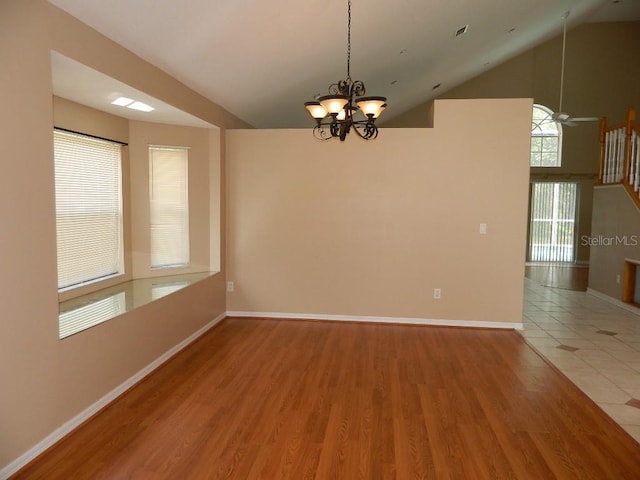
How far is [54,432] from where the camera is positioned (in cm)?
249

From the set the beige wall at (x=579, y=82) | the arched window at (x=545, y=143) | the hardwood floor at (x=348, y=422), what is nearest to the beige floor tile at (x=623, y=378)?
the hardwood floor at (x=348, y=422)

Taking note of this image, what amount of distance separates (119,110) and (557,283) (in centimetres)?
781

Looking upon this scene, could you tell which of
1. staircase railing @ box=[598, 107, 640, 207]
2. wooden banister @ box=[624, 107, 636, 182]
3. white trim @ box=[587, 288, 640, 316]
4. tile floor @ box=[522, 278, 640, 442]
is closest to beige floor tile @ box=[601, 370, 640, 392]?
tile floor @ box=[522, 278, 640, 442]

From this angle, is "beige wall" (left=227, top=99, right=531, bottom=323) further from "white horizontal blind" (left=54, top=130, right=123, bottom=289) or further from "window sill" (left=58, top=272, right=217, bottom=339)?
"white horizontal blind" (left=54, top=130, right=123, bottom=289)

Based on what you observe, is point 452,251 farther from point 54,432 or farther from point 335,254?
point 54,432

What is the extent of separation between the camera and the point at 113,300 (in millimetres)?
3660

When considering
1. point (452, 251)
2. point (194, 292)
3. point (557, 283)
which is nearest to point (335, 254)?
point (452, 251)

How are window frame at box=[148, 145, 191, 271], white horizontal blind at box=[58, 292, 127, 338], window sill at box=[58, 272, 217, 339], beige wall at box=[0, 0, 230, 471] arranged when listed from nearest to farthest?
beige wall at box=[0, 0, 230, 471] < white horizontal blind at box=[58, 292, 127, 338] < window sill at box=[58, 272, 217, 339] < window frame at box=[148, 145, 191, 271]

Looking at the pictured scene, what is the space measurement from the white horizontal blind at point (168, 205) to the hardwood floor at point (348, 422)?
1.16 m

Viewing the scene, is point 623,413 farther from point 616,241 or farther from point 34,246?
point 616,241

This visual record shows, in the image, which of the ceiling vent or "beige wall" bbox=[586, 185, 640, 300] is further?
"beige wall" bbox=[586, 185, 640, 300]

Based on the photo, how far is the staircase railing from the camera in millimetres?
5973

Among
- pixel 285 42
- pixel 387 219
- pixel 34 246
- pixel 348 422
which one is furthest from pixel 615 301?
pixel 34 246

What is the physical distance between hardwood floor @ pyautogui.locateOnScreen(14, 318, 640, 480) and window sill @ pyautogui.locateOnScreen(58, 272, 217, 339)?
614 mm
